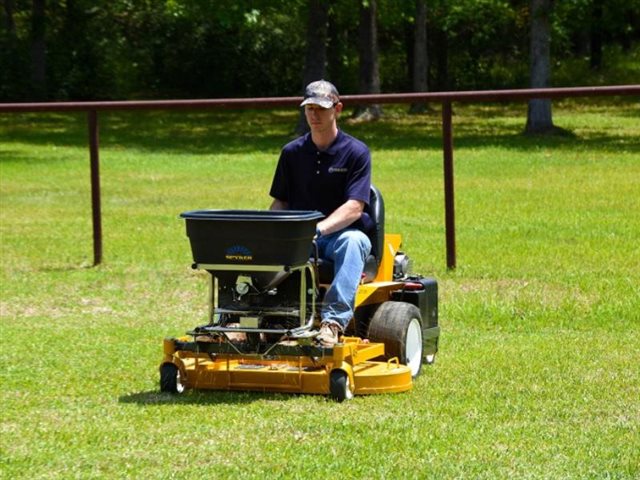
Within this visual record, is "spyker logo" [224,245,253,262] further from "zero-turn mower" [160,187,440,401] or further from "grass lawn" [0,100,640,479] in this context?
"grass lawn" [0,100,640,479]

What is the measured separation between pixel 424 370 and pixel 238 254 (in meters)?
1.66

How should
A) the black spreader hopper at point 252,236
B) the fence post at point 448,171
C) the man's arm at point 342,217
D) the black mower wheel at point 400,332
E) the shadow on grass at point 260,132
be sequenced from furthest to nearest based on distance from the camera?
the shadow on grass at point 260,132, the fence post at point 448,171, the black mower wheel at point 400,332, the man's arm at point 342,217, the black spreader hopper at point 252,236

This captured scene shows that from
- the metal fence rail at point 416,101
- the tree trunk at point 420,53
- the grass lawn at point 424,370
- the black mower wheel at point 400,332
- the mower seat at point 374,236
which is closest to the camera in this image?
the grass lawn at point 424,370

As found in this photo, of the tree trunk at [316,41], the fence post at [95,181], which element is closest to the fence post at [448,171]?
the fence post at [95,181]

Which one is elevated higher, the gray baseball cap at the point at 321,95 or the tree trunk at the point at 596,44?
the tree trunk at the point at 596,44

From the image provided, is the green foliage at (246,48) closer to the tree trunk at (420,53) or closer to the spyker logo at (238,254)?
the tree trunk at (420,53)

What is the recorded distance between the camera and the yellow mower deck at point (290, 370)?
754 cm

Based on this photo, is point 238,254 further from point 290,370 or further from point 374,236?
point 374,236

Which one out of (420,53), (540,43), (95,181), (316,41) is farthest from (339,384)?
(420,53)

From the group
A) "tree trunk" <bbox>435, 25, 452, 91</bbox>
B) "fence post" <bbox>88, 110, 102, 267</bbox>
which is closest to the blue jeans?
"fence post" <bbox>88, 110, 102, 267</bbox>

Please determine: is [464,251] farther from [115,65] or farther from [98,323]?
[115,65]

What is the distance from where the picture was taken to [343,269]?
7.81m

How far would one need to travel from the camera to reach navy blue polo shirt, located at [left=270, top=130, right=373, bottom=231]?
8.15 metres

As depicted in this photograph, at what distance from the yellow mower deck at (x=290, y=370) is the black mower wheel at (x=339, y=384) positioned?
0.02m
